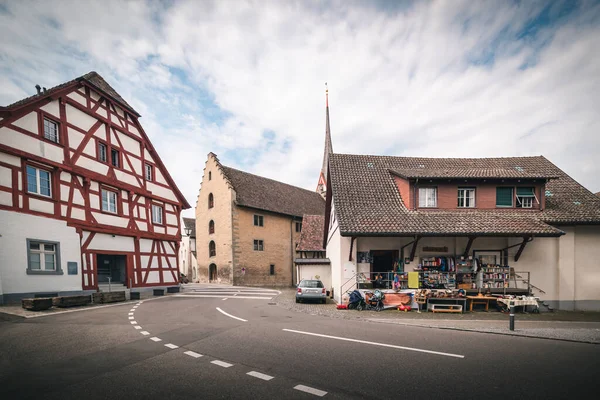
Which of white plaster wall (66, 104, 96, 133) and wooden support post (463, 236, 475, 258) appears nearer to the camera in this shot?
wooden support post (463, 236, 475, 258)

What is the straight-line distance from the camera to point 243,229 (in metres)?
31.3

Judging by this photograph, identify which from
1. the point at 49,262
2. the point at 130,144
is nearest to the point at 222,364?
the point at 49,262

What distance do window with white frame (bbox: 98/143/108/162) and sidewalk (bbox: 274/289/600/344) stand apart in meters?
14.7

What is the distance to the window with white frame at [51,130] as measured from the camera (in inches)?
606

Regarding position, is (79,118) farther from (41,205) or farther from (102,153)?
(41,205)

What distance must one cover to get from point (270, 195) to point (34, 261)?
24.1 metres

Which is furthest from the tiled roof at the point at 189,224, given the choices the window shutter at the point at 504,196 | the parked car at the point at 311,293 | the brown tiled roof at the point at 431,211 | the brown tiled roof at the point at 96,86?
the window shutter at the point at 504,196

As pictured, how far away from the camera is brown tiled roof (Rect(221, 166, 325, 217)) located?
3275cm

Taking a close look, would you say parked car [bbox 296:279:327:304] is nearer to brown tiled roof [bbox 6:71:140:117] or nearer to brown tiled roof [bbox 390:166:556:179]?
brown tiled roof [bbox 390:166:556:179]

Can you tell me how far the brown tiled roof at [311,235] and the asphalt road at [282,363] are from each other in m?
18.5

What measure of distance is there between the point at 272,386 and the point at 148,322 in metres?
7.27

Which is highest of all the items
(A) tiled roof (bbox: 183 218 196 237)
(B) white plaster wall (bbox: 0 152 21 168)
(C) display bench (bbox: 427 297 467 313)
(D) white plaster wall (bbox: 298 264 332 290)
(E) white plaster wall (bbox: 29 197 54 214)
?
(B) white plaster wall (bbox: 0 152 21 168)

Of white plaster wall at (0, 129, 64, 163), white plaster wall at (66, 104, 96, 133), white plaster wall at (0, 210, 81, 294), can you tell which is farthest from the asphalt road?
white plaster wall at (66, 104, 96, 133)

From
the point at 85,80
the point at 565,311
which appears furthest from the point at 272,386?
the point at 85,80
